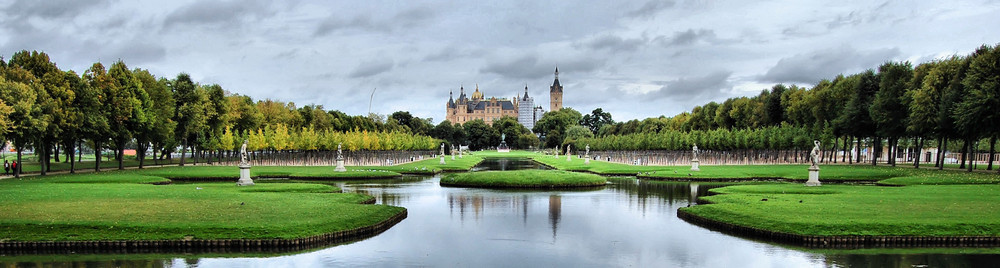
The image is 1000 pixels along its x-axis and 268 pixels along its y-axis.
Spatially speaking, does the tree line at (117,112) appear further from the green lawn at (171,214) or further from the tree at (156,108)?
the green lawn at (171,214)

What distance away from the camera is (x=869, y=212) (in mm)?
23109

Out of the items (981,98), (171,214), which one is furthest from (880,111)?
(171,214)

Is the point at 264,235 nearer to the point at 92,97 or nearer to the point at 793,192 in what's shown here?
the point at 793,192

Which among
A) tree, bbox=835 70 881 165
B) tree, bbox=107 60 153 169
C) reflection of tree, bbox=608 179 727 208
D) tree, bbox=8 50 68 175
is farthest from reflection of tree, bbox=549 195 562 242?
tree, bbox=835 70 881 165

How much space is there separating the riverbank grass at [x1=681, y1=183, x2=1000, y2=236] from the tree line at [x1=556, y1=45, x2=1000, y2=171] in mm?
15233

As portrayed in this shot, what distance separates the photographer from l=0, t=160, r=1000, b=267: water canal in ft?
56.5

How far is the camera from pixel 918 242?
19109 millimetres

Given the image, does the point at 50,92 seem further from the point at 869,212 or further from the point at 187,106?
the point at 869,212

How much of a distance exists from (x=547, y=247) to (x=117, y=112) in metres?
43.6

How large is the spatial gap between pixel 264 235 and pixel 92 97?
35978mm

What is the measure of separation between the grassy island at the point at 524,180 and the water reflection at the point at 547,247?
994cm

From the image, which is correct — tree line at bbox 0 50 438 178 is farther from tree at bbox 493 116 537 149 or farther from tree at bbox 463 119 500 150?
tree at bbox 493 116 537 149

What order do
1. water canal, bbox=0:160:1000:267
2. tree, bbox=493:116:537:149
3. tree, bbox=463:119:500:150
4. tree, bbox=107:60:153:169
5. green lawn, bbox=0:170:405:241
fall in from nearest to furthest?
water canal, bbox=0:160:1000:267 < green lawn, bbox=0:170:405:241 < tree, bbox=107:60:153:169 < tree, bbox=463:119:500:150 < tree, bbox=493:116:537:149

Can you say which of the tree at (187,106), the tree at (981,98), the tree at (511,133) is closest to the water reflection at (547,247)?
the tree at (981,98)
